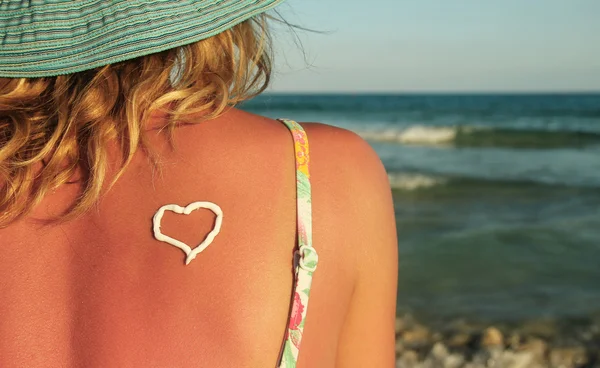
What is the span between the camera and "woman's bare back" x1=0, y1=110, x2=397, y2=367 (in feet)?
3.58

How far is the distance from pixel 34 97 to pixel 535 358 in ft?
11.4

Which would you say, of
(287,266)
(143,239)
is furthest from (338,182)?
(143,239)

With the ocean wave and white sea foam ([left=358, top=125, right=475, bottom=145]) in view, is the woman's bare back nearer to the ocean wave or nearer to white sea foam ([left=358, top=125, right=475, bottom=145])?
the ocean wave

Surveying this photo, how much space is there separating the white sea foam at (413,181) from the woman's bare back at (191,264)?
29.1 ft

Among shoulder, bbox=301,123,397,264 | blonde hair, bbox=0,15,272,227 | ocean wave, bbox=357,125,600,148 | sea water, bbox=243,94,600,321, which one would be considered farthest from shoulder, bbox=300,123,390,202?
ocean wave, bbox=357,125,600,148

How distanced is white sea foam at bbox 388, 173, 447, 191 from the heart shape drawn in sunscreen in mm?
8959

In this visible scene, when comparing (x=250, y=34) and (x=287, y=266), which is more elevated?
(x=250, y=34)

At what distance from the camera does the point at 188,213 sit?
1129mm

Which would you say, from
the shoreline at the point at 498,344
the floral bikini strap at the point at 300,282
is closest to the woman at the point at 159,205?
the floral bikini strap at the point at 300,282

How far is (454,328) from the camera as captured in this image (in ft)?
14.6

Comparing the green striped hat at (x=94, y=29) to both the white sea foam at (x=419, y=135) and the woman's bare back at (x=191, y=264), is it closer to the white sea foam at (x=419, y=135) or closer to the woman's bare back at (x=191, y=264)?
the woman's bare back at (x=191, y=264)

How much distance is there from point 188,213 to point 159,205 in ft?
0.18

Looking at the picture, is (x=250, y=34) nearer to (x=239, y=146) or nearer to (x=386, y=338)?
(x=239, y=146)

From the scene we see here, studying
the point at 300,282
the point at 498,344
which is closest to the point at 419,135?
the point at 498,344
